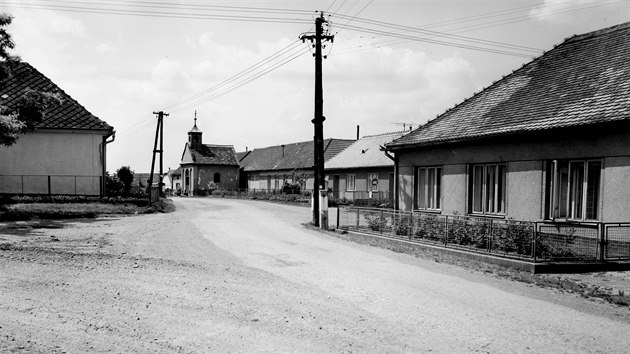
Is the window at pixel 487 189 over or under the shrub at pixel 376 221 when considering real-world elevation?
over

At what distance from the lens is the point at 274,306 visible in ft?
25.0

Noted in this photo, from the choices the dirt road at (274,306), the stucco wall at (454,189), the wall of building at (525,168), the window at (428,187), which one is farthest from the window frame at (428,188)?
the dirt road at (274,306)

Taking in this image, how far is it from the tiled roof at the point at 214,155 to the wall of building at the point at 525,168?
51.1 meters

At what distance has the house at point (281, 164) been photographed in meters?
55.5

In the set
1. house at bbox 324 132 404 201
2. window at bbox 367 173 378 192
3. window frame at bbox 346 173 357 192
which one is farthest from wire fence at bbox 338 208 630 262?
window frame at bbox 346 173 357 192

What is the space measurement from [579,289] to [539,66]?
35.1 ft

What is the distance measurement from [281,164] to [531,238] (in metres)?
51.0

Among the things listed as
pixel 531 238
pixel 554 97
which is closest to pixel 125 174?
pixel 554 97

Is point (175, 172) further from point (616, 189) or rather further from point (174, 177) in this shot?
point (616, 189)

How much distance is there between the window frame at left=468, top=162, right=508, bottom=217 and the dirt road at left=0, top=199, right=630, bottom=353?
4766 millimetres

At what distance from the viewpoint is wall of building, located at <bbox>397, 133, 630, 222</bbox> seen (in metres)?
12.3

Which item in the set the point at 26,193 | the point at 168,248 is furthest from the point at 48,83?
the point at 168,248

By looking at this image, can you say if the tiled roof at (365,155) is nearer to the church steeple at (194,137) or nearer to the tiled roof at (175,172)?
the church steeple at (194,137)

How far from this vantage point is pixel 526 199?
14.8 metres
